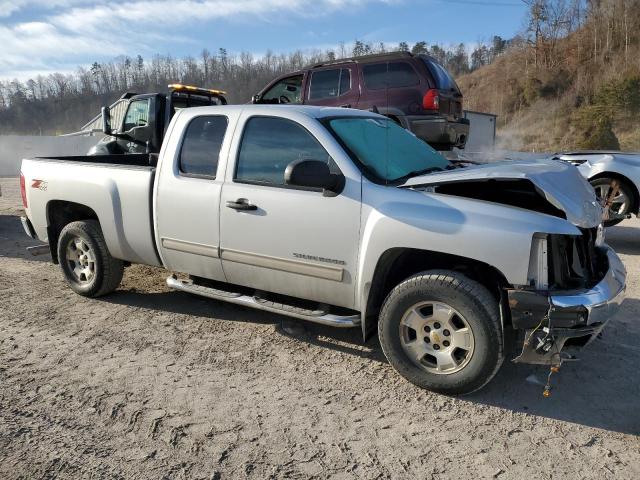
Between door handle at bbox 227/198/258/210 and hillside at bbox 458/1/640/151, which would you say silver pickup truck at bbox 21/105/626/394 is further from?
hillside at bbox 458/1/640/151

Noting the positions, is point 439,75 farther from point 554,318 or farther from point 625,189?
point 554,318

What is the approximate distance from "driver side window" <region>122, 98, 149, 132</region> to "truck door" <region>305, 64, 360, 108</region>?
3.09 m

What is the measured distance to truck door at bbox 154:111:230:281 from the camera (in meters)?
4.20

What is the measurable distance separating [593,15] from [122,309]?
202 ft

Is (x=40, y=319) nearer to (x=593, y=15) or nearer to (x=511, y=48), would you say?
(x=593, y=15)

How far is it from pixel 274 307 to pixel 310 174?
1.11 meters

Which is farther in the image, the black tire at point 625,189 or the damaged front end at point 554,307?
the black tire at point 625,189

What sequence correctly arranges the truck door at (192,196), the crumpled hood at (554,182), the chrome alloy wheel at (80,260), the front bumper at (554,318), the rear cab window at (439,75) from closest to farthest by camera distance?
1. the front bumper at (554,318)
2. the crumpled hood at (554,182)
3. the truck door at (192,196)
4. the chrome alloy wheel at (80,260)
5. the rear cab window at (439,75)

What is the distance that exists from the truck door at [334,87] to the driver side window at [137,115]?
309 cm

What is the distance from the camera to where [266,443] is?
114 inches

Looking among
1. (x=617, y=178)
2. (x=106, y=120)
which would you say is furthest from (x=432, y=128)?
(x=106, y=120)

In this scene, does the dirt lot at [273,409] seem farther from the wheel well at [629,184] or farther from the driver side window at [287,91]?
the driver side window at [287,91]

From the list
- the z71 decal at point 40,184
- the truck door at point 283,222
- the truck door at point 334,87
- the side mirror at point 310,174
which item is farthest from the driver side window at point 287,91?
the side mirror at point 310,174

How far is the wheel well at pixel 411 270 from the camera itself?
3369 mm
